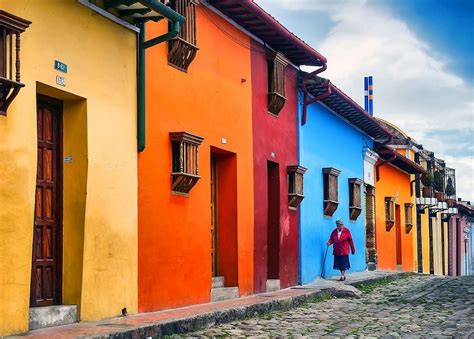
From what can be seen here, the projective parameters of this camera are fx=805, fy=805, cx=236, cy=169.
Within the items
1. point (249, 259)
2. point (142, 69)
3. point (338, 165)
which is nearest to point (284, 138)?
point (249, 259)

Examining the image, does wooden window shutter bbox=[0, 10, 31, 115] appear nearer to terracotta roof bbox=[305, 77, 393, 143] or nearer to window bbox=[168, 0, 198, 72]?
window bbox=[168, 0, 198, 72]

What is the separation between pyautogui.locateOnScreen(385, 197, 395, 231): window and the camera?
27.8 meters

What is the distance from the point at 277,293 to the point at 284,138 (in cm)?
369

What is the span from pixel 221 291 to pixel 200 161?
2.27 metres

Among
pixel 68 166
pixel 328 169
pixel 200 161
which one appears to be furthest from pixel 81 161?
pixel 328 169

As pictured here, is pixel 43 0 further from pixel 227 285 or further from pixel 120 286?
pixel 227 285

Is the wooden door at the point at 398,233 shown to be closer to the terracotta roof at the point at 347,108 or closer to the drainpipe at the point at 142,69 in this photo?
the terracotta roof at the point at 347,108

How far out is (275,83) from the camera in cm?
1586

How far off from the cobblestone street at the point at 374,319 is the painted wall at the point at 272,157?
1.47 m

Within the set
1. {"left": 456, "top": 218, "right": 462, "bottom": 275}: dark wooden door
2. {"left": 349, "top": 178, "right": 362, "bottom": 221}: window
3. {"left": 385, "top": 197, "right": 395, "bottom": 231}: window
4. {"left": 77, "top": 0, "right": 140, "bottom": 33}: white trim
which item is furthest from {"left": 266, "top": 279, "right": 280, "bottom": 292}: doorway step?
{"left": 456, "top": 218, "right": 462, "bottom": 275}: dark wooden door

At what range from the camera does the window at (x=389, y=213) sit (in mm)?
27809

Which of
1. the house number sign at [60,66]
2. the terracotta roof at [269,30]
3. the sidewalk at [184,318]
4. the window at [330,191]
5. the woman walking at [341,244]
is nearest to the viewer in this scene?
the sidewalk at [184,318]

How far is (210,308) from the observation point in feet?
36.4

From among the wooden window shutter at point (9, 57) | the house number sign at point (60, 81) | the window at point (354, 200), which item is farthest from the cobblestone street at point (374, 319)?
the window at point (354, 200)
